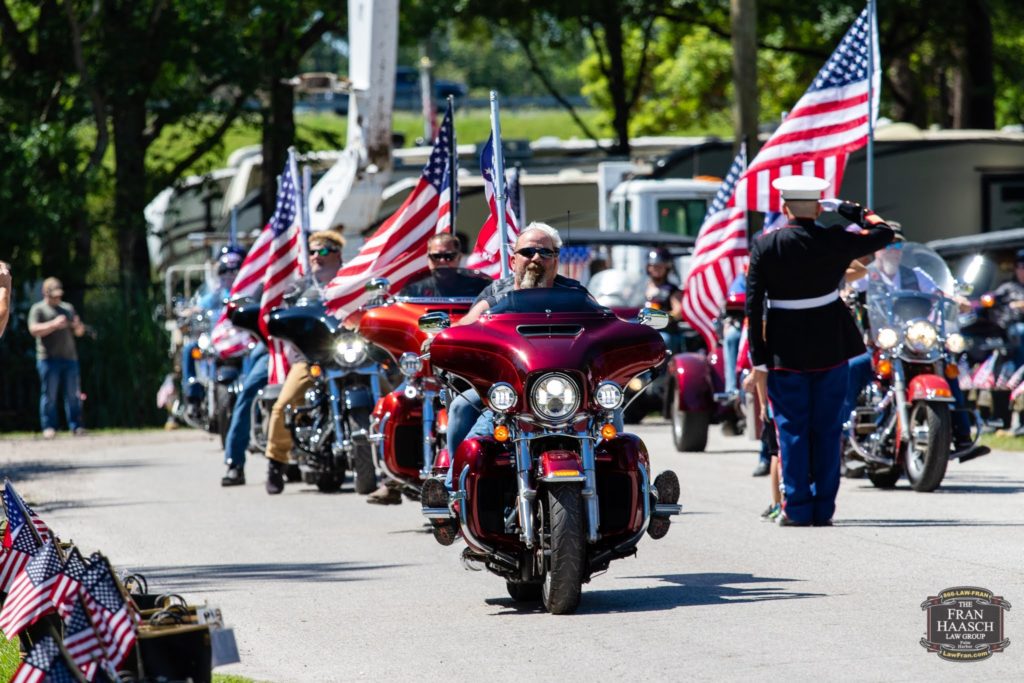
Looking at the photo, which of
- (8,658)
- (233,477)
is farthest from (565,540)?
(233,477)

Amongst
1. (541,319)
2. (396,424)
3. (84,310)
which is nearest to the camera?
(541,319)

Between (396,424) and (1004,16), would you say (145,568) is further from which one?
(1004,16)

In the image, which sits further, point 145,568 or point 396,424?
point 396,424

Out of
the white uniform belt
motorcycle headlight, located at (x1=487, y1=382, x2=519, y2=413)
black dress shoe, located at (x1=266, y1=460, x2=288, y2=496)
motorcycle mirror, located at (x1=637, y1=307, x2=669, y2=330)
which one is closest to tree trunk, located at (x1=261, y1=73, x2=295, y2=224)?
black dress shoe, located at (x1=266, y1=460, x2=288, y2=496)

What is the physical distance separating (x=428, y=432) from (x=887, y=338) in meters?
3.44

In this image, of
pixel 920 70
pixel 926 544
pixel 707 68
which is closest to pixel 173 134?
pixel 920 70

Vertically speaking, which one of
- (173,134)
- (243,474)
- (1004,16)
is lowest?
(243,474)

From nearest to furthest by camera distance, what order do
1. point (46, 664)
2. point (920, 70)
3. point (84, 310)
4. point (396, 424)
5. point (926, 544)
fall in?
1. point (46, 664)
2. point (926, 544)
3. point (396, 424)
4. point (84, 310)
5. point (920, 70)

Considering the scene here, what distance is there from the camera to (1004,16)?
113ft

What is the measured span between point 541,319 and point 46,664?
345 cm

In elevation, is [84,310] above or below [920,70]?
below

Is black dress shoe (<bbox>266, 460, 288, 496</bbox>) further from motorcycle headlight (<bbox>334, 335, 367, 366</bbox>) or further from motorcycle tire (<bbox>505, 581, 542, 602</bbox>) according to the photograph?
motorcycle tire (<bbox>505, 581, 542, 602</bbox>)

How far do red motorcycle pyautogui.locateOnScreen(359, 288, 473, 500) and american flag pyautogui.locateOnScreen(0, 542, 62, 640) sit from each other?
5885mm

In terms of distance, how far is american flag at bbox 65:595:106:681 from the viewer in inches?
216
